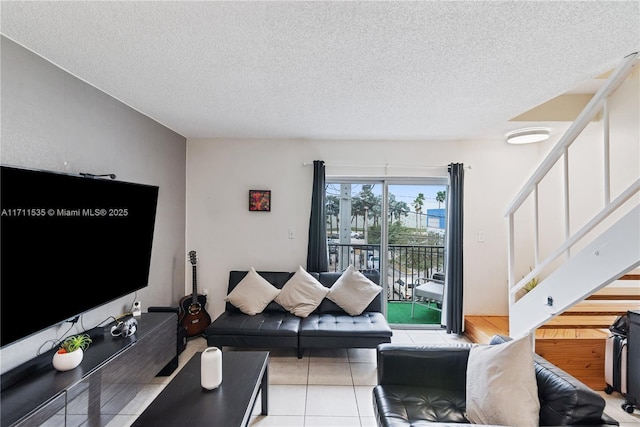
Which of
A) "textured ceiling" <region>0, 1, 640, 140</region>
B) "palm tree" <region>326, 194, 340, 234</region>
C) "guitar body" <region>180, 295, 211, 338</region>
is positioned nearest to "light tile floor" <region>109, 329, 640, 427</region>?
"guitar body" <region>180, 295, 211, 338</region>

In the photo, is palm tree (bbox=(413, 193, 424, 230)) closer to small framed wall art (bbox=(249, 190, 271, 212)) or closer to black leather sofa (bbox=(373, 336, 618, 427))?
small framed wall art (bbox=(249, 190, 271, 212))

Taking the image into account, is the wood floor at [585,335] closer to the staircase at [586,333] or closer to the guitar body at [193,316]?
Answer: the staircase at [586,333]

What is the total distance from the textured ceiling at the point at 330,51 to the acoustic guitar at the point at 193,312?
6.45ft

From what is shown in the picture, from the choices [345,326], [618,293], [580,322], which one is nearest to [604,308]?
[618,293]

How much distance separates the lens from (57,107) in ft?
6.33

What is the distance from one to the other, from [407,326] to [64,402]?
3.45m

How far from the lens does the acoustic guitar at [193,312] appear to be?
332cm

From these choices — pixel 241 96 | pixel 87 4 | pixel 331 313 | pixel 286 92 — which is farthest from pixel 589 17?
pixel 331 313

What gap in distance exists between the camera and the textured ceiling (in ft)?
4.59

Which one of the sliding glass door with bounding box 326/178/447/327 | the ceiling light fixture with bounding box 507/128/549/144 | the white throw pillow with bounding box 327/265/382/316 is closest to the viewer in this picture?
the ceiling light fixture with bounding box 507/128/549/144

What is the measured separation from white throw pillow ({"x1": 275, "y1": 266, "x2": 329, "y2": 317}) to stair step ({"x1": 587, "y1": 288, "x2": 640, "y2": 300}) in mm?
2740

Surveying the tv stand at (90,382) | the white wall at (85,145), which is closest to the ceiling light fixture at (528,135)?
the white wall at (85,145)

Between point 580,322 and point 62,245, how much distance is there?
438 centimetres

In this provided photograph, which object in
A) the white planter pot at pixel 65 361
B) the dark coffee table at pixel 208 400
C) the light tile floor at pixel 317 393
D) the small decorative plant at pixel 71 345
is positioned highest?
the small decorative plant at pixel 71 345
